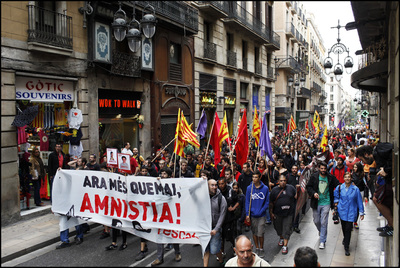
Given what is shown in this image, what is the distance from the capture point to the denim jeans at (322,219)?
700 cm

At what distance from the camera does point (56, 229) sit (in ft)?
27.6

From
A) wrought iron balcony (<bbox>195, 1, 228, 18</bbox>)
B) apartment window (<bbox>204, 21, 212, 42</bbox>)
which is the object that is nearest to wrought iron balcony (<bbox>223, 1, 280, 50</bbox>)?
wrought iron balcony (<bbox>195, 1, 228, 18</bbox>)

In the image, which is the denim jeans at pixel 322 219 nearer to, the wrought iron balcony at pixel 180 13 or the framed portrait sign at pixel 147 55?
the framed portrait sign at pixel 147 55

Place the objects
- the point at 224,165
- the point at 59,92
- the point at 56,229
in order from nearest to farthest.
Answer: the point at 56,229
the point at 224,165
the point at 59,92

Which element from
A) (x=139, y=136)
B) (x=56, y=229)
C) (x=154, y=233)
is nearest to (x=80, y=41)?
(x=139, y=136)

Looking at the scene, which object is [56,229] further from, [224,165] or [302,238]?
[302,238]

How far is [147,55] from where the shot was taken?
50.2 feet

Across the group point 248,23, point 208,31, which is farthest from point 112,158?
point 248,23

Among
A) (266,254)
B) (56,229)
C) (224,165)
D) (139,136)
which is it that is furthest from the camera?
(139,136)

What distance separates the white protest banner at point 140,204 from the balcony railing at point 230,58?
683 inches

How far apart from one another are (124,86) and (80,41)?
9.56 feet

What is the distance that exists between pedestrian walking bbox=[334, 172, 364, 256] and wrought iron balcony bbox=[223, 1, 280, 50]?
52.7 feet

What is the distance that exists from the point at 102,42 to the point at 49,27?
226 cm

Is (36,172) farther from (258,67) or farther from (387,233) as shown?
(258,67)
